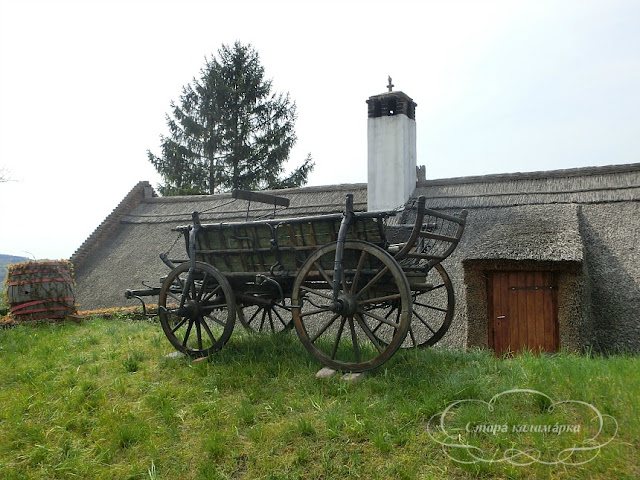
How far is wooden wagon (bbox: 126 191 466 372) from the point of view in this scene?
5246 millimetres

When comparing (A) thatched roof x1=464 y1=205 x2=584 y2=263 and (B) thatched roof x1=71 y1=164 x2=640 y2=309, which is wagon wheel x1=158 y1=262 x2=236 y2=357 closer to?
(B) thatched roof x1=71 y1=164 x2=640 y2=309

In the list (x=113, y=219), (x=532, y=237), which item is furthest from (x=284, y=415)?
(x=113, y=219)

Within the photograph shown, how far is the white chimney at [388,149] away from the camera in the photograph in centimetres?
1083

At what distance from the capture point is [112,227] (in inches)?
578

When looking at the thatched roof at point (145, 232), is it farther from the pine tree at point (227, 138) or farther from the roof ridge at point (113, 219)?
the pine tree at point (227, 138)

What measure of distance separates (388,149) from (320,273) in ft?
19.3

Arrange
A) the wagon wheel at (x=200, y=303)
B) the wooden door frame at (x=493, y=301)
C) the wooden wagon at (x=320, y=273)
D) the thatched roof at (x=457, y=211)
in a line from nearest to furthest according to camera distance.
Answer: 1. the wooden wagon at (x=320, y=273)
2. the wagon wheel at (x=200, y=303)
3. the wooden door frame at (x=493, y=301)
4. the thatched roof at (x=457, y=211)

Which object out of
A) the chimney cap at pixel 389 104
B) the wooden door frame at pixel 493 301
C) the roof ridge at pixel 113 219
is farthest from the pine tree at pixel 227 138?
the wooden door frame at pixel 493 301

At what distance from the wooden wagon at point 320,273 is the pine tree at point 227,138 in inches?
616

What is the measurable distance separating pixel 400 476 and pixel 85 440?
2.78 meters

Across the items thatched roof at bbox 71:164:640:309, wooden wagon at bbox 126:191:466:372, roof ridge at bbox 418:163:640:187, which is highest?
roof ridge at bbox 418:163:640:187

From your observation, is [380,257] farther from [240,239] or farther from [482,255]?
[482,255]

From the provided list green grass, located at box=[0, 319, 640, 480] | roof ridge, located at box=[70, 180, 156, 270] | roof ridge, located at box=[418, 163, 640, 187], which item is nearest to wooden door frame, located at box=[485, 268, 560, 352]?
green grass, located at box=[0, 319, 640, 480]

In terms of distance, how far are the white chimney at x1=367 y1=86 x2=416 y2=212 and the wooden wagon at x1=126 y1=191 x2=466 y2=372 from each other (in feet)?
13.9
